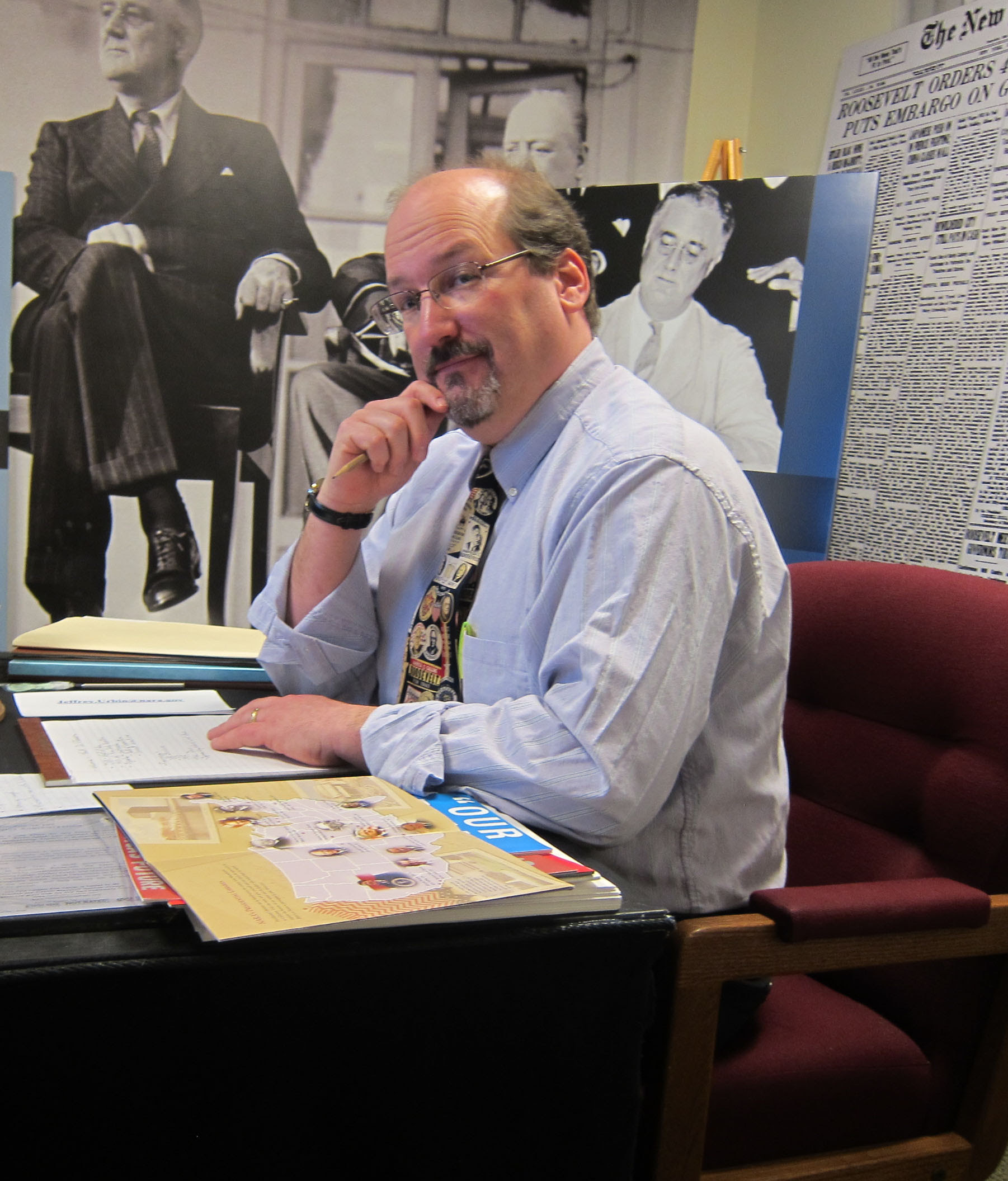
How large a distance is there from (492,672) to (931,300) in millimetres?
1477

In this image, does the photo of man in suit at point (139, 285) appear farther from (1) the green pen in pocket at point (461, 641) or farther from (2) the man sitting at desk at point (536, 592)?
(1) the green pen in pocket at point (461, 641)

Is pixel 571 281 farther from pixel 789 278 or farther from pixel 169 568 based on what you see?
pixel 169 568

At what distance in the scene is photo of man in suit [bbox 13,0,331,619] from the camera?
8.31 feet

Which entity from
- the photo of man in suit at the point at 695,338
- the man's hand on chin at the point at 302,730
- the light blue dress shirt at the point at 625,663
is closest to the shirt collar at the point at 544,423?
the light blue dress shirt at the point at 625,663

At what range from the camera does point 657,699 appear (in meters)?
0.92

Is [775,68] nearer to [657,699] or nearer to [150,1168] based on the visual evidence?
[657,699]

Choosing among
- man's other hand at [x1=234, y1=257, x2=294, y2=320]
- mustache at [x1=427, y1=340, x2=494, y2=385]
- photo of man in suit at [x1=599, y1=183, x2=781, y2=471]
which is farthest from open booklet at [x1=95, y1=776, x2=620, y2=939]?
man's other hand at [x1=234, y1=257, x2=294, y2=320]

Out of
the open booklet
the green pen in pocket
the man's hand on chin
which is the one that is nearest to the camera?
the open booklet

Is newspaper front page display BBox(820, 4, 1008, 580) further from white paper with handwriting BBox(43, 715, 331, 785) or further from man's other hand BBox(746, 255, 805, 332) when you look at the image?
white paper with handwriting BBox(43, 715, 331, 785)

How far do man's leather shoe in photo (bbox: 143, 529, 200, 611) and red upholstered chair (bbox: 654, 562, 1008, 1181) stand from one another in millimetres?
1871

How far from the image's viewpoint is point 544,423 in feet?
4.07

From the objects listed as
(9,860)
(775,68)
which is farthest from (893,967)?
(775,68)

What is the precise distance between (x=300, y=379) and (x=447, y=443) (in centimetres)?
129

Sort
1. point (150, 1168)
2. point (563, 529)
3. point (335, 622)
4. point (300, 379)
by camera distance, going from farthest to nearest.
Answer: point (300, 379) < point (335, 622) < point (563, 529) < point (150, 1168)
